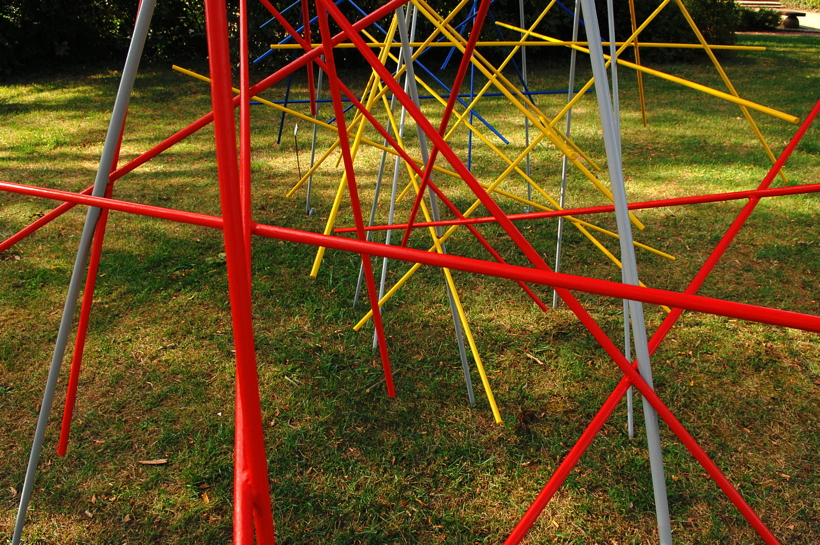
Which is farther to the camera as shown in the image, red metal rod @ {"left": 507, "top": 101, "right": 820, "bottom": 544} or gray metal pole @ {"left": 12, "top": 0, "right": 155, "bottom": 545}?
gray metal pole @ {"left": 12, "top": 0, "right": 155, "bottom": 545}

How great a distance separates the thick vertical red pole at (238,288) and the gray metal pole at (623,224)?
0.52 m

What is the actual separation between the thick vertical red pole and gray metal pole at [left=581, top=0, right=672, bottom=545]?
52 cm

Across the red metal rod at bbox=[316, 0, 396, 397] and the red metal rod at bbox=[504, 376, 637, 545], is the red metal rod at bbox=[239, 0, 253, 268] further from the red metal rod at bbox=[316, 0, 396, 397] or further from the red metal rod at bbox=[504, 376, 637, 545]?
the red metal rod at bbox=[504, 376, 637, 545]

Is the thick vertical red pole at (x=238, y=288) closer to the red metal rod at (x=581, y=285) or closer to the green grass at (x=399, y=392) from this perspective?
the red metal rod at (x=581, y=285)

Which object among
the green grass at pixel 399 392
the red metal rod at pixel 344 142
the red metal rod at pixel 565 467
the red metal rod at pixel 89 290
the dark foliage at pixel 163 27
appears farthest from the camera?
the dark foliage at pixel 163 27


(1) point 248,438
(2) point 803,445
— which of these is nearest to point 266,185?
(2) point 803,445

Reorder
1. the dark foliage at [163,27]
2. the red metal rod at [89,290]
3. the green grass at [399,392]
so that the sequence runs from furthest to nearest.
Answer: the dark foliage at [163,27], the green grass at [399,392], the red metal rod at [89,290]

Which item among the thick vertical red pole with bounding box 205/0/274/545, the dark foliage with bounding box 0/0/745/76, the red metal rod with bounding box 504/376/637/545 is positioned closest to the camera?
the thick vertical red pole with bounding box 205/0/274/545

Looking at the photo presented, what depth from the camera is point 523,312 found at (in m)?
2.67

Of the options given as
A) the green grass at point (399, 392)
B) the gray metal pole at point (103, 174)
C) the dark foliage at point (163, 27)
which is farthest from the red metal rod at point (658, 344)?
the dark foliage at point (163, 27)

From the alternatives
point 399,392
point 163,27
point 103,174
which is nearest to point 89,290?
point 103,174

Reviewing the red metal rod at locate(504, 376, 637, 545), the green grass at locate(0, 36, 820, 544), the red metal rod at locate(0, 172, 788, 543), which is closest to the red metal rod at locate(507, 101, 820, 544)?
the red metal rod at locate(504, 376, 637, 545)

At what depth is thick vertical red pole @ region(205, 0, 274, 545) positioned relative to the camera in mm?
586

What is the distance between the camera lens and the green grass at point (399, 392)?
1.69 meters
